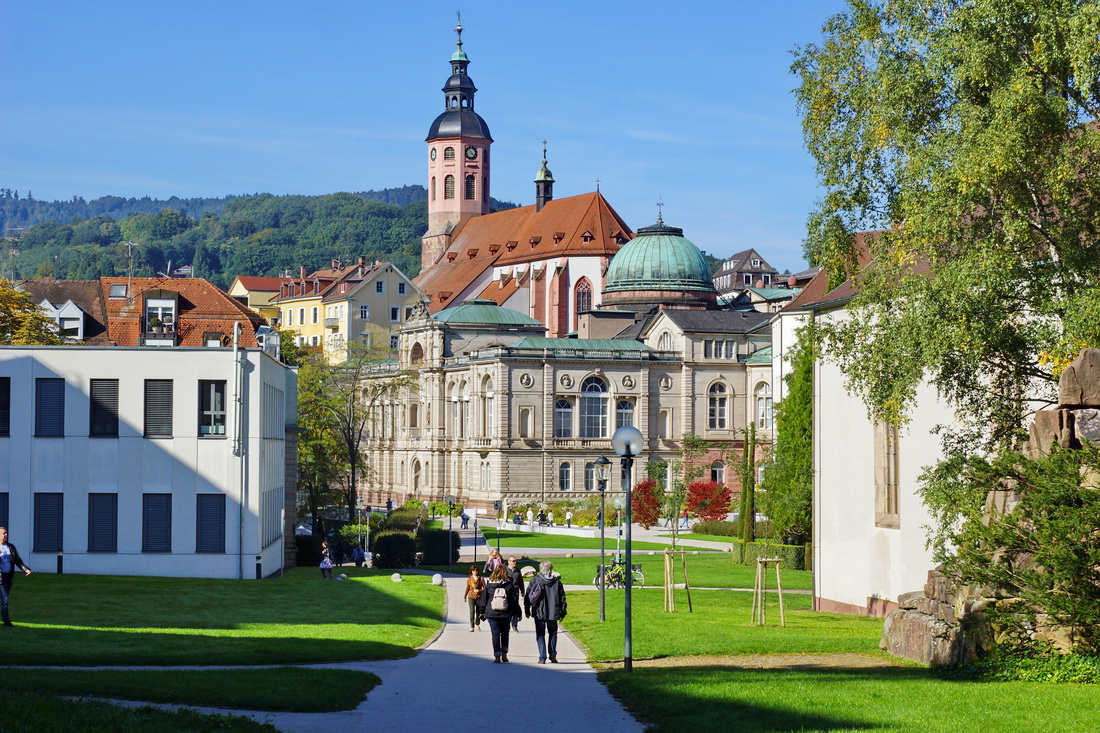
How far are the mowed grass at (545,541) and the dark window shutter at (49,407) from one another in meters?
28.6

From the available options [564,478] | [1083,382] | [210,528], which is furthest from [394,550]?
[564,478]

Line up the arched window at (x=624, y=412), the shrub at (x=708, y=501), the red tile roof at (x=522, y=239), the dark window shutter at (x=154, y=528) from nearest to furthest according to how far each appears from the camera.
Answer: the dark window shutter at (x=154, y=528), the shrub at (x=708, y=501), the arched window at (x=624, y=412), the red tile roof at (x=522, y=239)

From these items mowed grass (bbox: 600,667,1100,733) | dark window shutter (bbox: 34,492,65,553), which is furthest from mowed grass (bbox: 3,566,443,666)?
mowed grass (bbox: 600,667,1100,733)

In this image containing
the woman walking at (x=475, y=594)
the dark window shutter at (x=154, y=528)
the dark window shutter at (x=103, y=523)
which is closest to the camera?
the woman walking at (x=475, y=594)

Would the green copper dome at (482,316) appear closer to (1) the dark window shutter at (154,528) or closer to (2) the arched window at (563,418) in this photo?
(2) the arched window at (563,418)

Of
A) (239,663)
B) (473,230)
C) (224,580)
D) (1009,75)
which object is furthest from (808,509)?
(473,230)

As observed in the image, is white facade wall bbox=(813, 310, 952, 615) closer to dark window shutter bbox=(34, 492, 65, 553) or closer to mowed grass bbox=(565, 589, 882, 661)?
mowed grass bbox=(565, 589, 882, 661)

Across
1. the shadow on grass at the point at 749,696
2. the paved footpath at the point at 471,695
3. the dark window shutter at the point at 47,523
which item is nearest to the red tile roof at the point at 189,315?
the dark window shutter at the point at 47,523

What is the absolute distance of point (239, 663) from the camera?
20.1 metres

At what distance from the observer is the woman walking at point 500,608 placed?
21484mm

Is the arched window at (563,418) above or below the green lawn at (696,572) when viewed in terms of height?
above

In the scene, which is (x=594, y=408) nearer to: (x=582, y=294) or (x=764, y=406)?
(x=764, y=406)

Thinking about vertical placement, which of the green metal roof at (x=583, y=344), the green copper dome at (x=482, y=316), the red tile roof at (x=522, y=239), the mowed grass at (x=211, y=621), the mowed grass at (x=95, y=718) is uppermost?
the red tile roof at (x=522, y=239)

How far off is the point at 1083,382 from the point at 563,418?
272 feet
